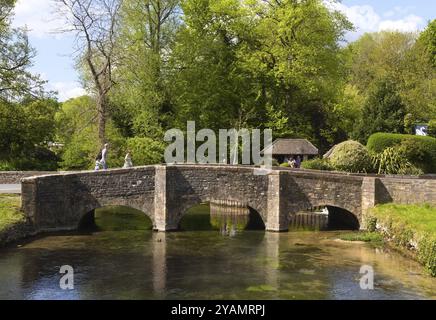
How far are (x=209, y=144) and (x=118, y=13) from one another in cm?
1137

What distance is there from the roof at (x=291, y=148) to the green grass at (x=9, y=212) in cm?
1831

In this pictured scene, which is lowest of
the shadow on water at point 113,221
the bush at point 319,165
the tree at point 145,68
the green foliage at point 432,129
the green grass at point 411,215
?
the shadow on water at point 113,221

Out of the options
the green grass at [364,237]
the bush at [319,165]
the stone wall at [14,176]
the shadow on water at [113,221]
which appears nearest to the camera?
the green grass at [364,237]

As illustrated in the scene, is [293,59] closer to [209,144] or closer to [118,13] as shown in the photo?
[209,144]

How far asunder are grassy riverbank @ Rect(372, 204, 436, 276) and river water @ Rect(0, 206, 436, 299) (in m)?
0.57

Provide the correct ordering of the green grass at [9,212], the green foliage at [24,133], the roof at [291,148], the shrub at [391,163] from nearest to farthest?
1. the green grass at [9,212]
2. the shrub at [391,163]
3. the green foliage at [24,133]
4. the roof at [291,148]

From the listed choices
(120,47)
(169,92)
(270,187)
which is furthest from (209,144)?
(270,187)

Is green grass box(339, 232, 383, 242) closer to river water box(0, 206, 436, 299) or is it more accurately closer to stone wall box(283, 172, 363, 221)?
river water box(0, 206, 436, 299)

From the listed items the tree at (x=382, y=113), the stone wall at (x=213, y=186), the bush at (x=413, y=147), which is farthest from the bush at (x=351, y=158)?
the tree at (x=382, y=113)

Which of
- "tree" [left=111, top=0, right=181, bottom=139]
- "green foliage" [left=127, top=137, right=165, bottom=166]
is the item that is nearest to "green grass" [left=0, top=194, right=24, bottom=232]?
"green foliage" [left=127, top=137, right=165, bottom=166]

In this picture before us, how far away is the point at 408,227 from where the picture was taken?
76.7 ft

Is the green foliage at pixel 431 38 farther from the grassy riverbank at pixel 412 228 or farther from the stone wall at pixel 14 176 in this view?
the stone wall at pixel 14 176

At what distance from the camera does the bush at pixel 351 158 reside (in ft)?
104

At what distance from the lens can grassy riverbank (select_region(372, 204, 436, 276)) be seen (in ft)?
68.2
